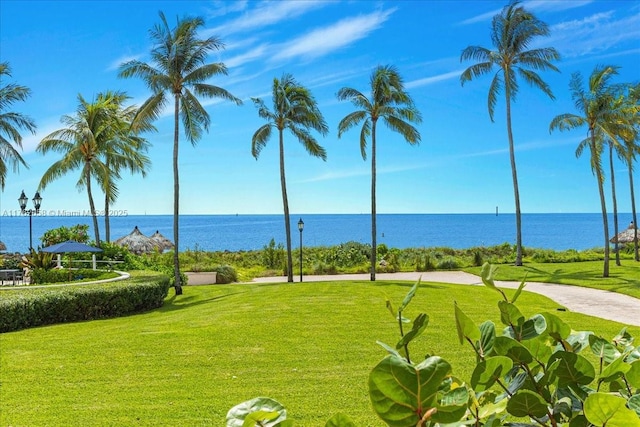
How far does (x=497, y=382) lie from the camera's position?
24.4 inches

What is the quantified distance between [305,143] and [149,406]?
47.9 ft

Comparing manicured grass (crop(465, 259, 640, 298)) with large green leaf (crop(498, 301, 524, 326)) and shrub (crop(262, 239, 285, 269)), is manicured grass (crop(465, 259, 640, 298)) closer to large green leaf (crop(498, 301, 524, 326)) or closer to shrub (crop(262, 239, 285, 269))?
shrub (crop(262, 239, 285, 269))

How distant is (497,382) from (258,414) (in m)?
0.32

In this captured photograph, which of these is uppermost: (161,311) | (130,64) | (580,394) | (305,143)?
(130,64)

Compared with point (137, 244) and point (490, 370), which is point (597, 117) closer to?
point (490, 370)

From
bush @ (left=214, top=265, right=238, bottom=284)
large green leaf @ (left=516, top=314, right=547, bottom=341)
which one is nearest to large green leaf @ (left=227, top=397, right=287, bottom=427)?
large green leaf @ (left=516, top=314, right=547, bottom=341)

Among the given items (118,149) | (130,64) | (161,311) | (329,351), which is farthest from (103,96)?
(329,351)

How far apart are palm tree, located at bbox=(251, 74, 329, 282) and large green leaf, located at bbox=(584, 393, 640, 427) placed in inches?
704

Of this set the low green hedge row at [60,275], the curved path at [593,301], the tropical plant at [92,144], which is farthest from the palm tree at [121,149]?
the curved path at [593,301]

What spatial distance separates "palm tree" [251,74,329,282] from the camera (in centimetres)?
1850

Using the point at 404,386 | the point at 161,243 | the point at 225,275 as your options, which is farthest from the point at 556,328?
the point at 161,243

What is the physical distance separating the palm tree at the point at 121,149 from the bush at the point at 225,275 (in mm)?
5488

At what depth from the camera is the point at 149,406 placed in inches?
208

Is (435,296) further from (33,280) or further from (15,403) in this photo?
(33,280)
